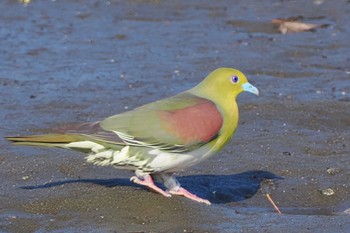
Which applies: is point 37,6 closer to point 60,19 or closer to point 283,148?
point 60,19

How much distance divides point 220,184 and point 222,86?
2.83 feet

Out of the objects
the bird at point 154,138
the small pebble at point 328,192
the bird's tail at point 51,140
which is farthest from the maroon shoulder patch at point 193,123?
the small pebble at point 328,192

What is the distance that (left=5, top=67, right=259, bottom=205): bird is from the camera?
646 cm

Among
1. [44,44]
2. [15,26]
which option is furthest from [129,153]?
[15,26]

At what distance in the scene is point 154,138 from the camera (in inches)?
255

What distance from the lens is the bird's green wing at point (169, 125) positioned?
255 inches

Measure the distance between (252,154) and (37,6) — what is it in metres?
6.20

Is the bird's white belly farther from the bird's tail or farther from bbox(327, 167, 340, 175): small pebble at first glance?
bbox(327, 167, 340, 175): small pebble

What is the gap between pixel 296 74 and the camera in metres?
10.7

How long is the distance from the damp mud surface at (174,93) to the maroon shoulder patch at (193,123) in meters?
0.46

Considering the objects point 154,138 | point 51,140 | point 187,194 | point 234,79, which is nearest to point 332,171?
point 234,79

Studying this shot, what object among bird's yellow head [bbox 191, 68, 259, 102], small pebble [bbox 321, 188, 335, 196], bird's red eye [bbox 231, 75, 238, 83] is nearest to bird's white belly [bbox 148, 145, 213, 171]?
bird's yellow head [bbox 191, 68, 259, 102]

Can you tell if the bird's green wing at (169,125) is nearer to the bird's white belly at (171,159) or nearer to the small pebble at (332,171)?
the bird's white belly at (171,159)

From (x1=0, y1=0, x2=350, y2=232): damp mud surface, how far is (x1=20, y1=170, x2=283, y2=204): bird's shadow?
0.01 m
